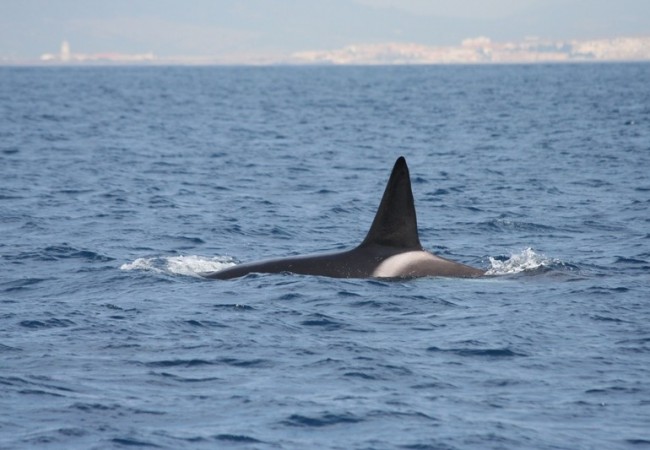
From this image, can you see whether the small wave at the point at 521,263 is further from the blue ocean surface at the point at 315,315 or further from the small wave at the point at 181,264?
the small wave at the point at 181,264

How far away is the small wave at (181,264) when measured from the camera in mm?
19328

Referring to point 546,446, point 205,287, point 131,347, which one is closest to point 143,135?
point 205,287

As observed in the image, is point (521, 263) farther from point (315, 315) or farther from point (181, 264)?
point (181, 264)

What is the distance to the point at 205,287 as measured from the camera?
17.8 m

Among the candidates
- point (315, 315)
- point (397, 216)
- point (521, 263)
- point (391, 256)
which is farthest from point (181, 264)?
point (521, 263)

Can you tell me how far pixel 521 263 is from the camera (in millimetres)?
19375

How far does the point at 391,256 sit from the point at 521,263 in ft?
8.62

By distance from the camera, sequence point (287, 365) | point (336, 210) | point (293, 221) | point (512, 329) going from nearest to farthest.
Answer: point (287, 365) → point (512, 329) → point (293, 221) → point (336, 210)

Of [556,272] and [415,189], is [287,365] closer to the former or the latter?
[556,272]

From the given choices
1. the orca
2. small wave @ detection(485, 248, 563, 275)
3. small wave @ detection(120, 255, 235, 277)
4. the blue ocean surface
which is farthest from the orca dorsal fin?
small wave @ detection(120, 255, 235, 277)

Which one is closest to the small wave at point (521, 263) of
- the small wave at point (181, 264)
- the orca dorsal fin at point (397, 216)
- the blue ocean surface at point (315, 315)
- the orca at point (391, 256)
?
the blue ocean surface at point (315, 315)

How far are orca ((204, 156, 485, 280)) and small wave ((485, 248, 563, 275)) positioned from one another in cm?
76

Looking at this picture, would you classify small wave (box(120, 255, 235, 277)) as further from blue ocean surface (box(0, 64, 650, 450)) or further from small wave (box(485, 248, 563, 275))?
small wave (box(485, 248, 563, 275))

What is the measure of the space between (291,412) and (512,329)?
4141 millimetres
